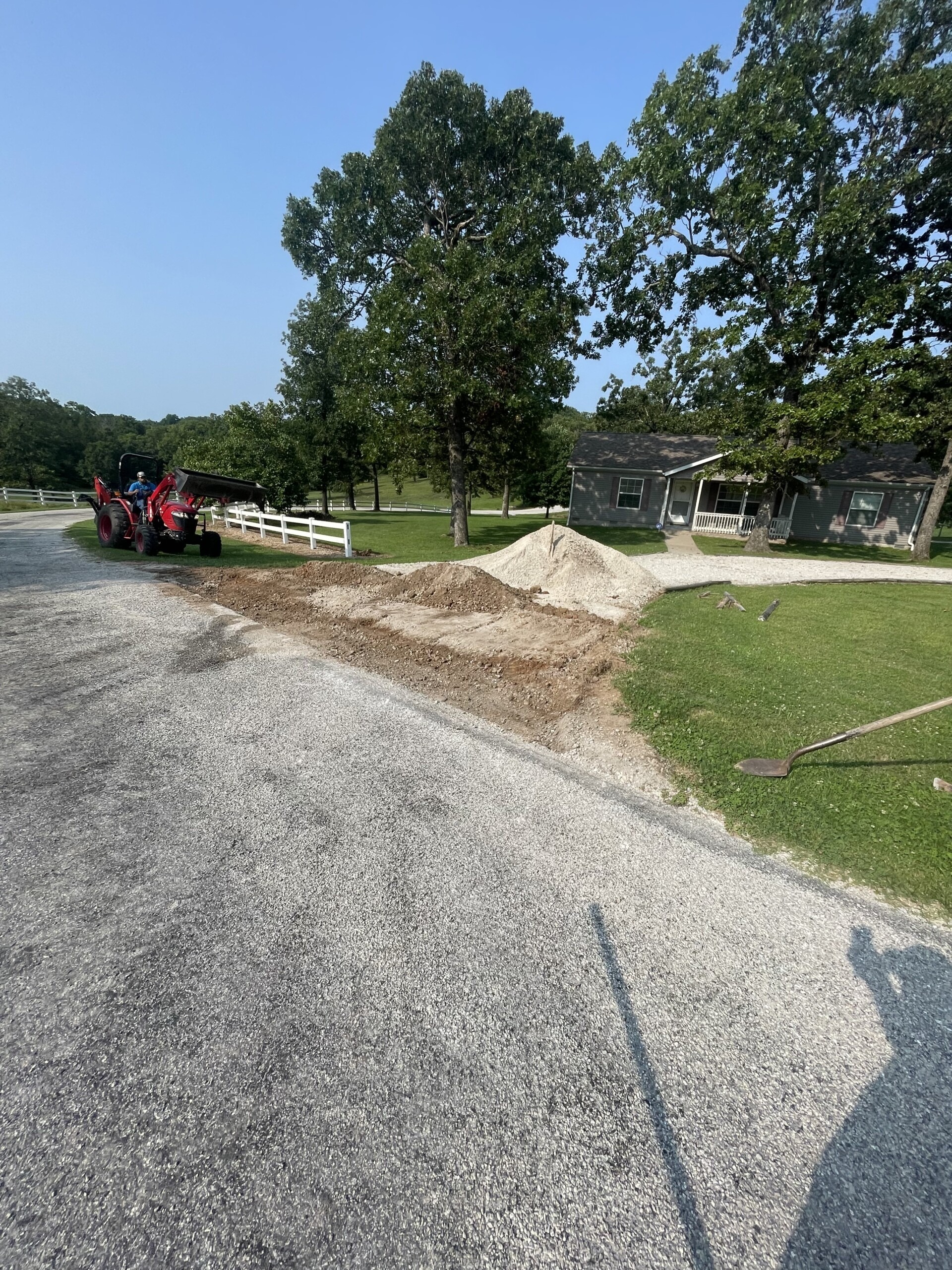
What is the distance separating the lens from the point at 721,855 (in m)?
3.17

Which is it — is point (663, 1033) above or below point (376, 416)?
below

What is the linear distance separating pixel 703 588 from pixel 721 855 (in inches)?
402

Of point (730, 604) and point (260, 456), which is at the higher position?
point (260, 456)

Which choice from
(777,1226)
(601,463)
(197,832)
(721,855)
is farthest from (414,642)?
(601,463)

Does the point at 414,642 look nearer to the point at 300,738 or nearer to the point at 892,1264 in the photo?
the point at 300,738

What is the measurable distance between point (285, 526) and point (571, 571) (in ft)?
35.9

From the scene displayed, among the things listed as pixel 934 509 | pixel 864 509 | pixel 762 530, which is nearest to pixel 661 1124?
pixel 762 530

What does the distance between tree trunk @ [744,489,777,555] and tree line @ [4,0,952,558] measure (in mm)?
116

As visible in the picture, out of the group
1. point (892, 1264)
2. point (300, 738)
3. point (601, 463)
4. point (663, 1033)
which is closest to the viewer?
point (892, 1264)

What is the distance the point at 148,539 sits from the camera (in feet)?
39.8

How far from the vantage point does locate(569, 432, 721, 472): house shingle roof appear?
25.6 m

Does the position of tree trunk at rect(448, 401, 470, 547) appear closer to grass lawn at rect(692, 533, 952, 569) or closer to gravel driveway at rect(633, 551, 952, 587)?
gravel driveway at rect(633, 551, 952, 587)

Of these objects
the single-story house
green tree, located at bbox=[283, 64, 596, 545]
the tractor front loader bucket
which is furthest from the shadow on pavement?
the single-story house

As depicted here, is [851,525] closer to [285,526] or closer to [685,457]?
[685,457]
